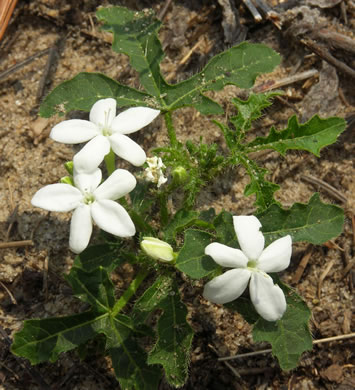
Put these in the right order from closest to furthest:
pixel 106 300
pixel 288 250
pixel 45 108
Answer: pixel 288 250 → pixel 106 300 → pixel 45 108

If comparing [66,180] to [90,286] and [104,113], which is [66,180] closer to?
[104,113]

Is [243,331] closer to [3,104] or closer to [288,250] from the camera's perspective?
[288,250]

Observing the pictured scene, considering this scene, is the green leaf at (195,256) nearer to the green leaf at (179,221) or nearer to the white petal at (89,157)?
the green leaf at (179,221)

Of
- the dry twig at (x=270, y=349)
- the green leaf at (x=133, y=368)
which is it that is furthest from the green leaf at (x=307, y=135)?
the green leaf at (x=133, y=368)

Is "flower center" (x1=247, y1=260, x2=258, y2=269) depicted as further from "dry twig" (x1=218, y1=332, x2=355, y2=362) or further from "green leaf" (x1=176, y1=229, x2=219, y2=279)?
"dry twig" (x1=218, y1=332, x2=355, y2=362)

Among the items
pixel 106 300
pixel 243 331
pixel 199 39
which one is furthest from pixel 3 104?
pixel 243 331

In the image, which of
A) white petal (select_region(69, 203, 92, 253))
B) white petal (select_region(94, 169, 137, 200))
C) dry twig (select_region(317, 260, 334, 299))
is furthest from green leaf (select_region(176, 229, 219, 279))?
dry twig (select_region(317, 260, 334, 299))
